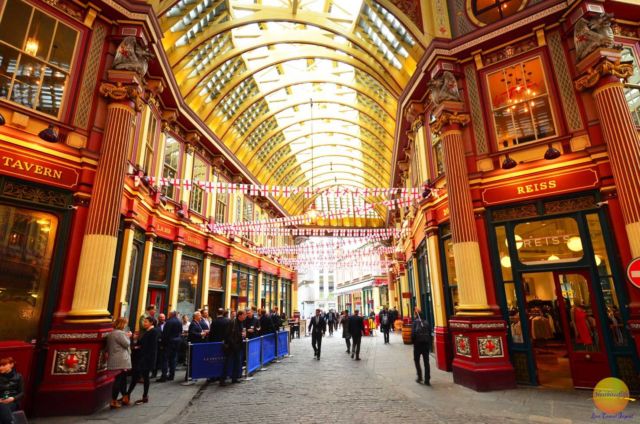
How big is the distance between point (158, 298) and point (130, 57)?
26.3ft

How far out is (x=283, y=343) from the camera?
517 inches

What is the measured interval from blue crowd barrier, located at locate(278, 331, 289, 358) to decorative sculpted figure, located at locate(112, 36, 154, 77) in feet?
31.5

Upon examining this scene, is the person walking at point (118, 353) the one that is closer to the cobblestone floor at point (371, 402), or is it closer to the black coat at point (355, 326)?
the cobblestone floor at point (371, 402)

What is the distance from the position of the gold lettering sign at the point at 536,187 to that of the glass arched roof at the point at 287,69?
604 centimetres

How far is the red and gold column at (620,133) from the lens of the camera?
698 centimetres

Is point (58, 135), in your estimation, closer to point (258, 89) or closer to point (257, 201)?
point (258, 89)

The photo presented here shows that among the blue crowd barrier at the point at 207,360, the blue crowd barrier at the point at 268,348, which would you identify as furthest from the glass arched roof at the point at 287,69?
the blue crowd barrier at the point at 268,348

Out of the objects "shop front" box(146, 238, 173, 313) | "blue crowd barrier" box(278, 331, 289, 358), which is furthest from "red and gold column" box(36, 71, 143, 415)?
"blue crowd barrier" box(278, 331, 289, 358)

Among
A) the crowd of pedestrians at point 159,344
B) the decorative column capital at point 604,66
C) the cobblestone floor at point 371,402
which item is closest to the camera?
the cobblestone floor at point 371,402

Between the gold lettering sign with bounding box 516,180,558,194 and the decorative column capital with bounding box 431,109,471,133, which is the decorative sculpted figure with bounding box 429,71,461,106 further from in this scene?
the gold lettering sign with bounding box 516,180,558,194

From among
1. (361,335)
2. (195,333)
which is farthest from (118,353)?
(361,335)

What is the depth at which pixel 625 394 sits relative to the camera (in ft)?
21.4

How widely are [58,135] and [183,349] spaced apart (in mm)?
7606

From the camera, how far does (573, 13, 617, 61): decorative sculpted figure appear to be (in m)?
7.66
